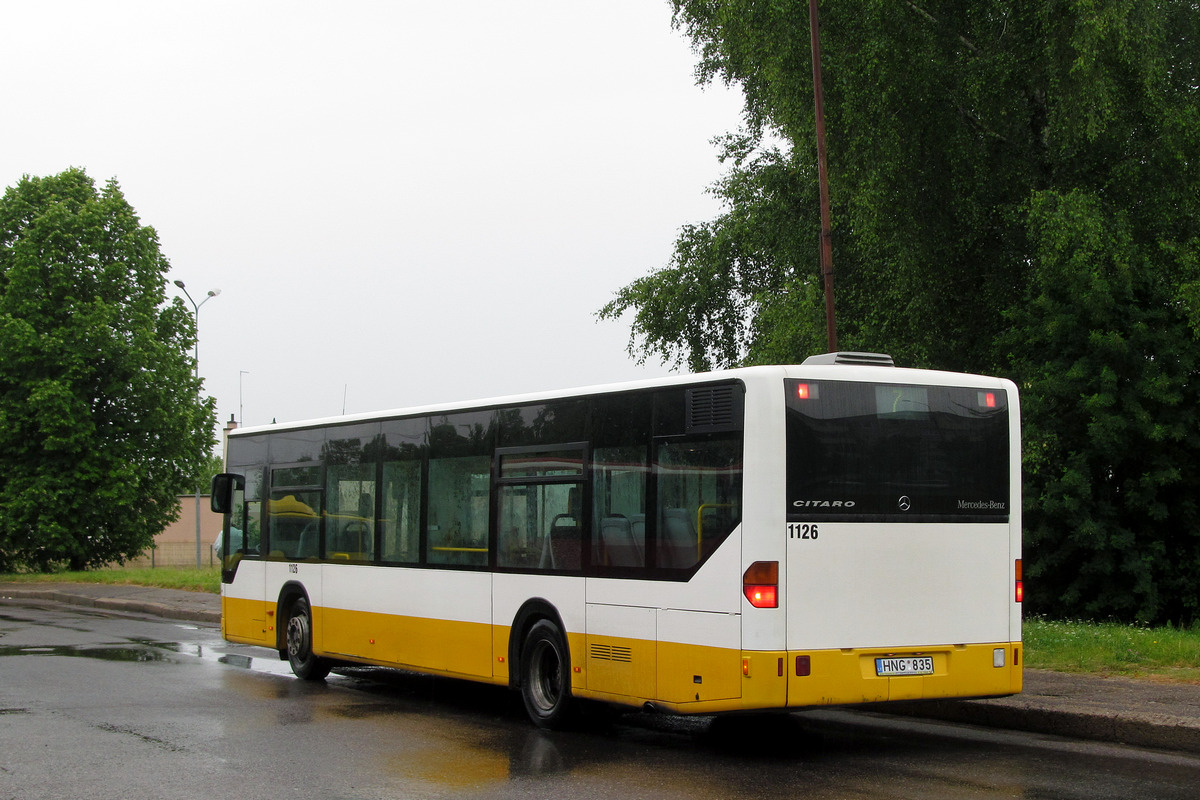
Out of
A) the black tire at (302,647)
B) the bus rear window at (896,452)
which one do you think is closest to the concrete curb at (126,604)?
the black tire at (302,647)

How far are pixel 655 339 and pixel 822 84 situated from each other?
1537 centimetres

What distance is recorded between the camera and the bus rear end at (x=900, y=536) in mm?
9016

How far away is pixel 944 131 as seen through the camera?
947 inches

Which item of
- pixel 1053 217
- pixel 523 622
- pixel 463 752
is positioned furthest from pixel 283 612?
pixel 1053 217

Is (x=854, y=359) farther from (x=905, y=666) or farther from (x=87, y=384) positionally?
(x=87, y=384)

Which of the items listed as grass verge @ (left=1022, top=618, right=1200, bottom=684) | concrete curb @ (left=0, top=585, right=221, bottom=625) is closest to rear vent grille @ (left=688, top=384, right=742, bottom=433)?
grass verge @ (left=1022, top=618, right=1200, bottom=684)

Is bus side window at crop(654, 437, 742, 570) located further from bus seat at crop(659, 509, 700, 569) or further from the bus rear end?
the bus rear end

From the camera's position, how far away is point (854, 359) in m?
10.1

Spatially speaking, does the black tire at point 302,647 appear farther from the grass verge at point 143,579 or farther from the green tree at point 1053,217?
the grass verge at point 143,579

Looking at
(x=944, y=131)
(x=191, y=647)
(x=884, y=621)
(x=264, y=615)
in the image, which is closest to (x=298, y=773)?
(x=884, y=621)

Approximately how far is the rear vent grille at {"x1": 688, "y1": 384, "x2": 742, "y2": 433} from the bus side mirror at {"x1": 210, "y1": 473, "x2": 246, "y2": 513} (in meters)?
8.16

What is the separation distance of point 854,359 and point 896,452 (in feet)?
3.07

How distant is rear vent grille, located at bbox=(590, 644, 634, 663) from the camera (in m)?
9.79

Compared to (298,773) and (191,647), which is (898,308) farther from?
(298,773)
